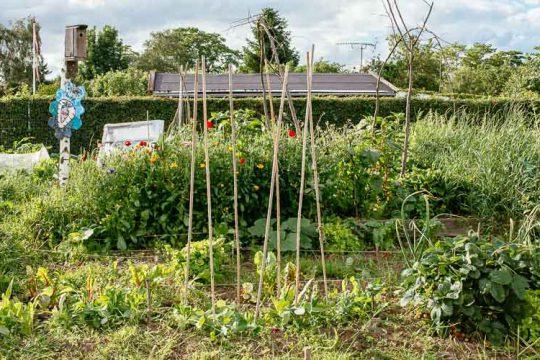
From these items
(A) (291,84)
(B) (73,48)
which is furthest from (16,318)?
(A) (291,84)

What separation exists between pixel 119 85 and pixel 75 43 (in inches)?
795

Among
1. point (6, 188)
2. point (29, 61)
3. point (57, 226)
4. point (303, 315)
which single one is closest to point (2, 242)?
point (57, 226)

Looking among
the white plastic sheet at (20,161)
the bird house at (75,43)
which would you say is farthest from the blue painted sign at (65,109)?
the white plastic sheet at (20,161)

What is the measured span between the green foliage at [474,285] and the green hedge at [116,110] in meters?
10.1

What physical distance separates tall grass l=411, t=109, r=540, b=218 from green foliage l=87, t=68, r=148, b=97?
775 inches

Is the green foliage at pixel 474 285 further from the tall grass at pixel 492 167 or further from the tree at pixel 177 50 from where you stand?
the tree at pixel 177 50

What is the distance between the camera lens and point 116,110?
13.8 metres

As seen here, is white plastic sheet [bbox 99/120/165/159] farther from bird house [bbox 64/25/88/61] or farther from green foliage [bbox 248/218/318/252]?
green foliage [bbox 248/218/318/252]

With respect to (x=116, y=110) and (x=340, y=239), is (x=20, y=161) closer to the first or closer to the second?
(x=340, y=239)

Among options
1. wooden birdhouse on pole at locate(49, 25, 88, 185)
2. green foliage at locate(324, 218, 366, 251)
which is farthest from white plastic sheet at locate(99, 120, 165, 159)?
green foliage at locate(324, 218, 366, 251)

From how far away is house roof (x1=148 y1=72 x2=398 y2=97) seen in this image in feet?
69.5

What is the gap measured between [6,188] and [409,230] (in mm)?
3767

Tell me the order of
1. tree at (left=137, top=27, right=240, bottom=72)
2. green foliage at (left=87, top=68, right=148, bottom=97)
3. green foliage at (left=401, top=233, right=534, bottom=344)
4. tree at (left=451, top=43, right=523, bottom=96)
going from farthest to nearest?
tree at (left=137, top=27, right=240, bottom=72) < tree at (left=451, top=43, right=523, bottom=96) < green foliage at (left=87, top=68, right=148, bottom=97) < green foliage at (left=401, top=233, right=534, bottom=344)

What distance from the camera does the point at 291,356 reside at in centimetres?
316
